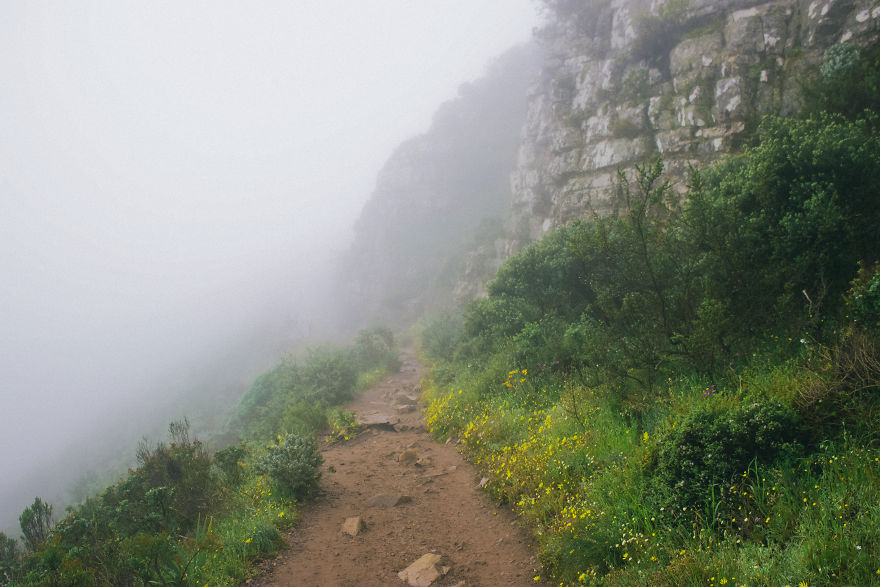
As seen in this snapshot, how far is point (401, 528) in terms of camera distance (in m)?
6.44

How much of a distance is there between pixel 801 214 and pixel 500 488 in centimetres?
655

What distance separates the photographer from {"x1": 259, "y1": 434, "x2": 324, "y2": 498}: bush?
755 cm

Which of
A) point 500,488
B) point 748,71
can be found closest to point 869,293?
point 500,488

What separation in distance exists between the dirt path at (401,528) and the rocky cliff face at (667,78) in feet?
46.4

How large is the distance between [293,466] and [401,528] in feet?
8.08

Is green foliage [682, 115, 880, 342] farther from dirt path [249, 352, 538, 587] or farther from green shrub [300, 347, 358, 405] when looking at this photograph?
green shrub [300, 347, 358, 405]

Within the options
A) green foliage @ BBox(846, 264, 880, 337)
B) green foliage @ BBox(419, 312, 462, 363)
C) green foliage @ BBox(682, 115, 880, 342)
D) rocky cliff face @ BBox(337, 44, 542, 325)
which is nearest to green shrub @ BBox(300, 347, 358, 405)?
green foliage @ BBox(419, 312, 462, 363)

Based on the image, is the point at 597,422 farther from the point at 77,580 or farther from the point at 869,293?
the point at 77,580

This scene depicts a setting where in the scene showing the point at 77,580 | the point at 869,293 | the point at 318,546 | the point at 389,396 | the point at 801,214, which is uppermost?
the point at 801,214

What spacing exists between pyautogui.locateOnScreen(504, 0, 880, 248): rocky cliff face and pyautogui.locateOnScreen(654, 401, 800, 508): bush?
12.8m

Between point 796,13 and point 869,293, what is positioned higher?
point 796,13

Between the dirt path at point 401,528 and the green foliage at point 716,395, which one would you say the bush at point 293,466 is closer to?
the dirt path at point 401,528

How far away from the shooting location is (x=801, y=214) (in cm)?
657

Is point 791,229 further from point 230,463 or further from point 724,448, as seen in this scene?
point 230,463
